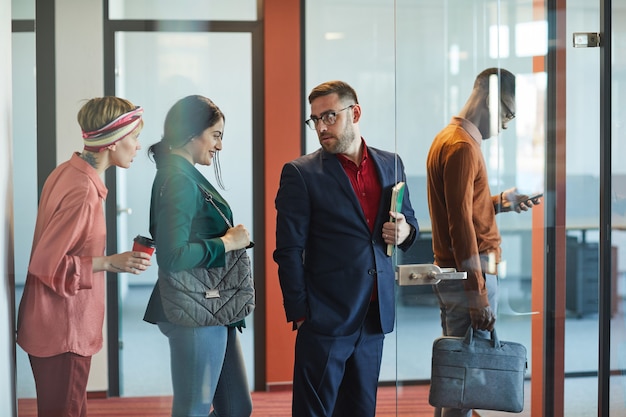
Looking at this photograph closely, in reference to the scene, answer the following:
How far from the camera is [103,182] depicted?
113 inches

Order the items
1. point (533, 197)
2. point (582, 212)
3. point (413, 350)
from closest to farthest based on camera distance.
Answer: point (413, 350) < point (533, 197) < point (582, 212)

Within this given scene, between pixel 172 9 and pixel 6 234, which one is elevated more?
pixel 172 9

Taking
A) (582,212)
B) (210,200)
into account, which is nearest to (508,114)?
(582,212)

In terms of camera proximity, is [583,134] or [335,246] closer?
[335,246]

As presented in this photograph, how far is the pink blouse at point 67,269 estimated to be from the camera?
2.87 metres

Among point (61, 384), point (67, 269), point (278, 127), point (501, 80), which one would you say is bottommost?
point (61, 384)

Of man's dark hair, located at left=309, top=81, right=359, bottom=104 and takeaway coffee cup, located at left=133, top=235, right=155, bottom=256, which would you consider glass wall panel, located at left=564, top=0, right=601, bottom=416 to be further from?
takeaway coffee cup, located at left=133, top=235, right=155, bottom=256

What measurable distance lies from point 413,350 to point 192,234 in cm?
86

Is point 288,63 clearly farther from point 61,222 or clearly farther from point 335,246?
point 61,222

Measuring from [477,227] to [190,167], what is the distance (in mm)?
995

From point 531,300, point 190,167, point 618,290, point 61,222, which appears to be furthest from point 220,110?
point 618,290

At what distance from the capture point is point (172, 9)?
2.91 m

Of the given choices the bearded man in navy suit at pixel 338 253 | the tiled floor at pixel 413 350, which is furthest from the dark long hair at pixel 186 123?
the tiled floor at pixel 413 350

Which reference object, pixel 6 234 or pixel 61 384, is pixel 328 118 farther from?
pixel 61 384
